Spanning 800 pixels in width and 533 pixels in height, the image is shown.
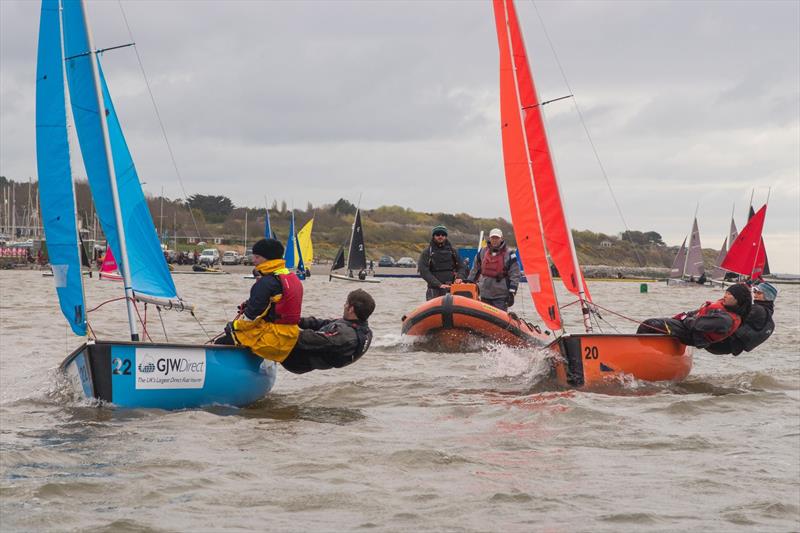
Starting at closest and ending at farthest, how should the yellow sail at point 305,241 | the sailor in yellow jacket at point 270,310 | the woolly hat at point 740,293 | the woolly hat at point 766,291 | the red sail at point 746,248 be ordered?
the sailor in yellow jacket at point 270,310
the woolly hat at point 740,293
the woolly hat at point 766,291
the red sail at point 746,248
the yellow sail at point 305,241

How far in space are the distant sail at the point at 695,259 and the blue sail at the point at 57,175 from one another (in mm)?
46022

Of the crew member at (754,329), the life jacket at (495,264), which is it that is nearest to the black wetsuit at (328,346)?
the crew member at (754,329)

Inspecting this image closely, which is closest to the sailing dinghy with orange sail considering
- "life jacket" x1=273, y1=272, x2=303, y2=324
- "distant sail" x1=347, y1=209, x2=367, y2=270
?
"life jacket" x1=273, y1=272, x2=303, y2=324

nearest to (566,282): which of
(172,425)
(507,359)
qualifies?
(507,359)

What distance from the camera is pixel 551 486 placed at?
5.49 metres

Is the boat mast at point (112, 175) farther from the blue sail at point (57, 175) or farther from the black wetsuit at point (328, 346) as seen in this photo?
the black wetsuit at point (328, 346)

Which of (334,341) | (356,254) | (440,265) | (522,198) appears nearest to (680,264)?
(356,254)

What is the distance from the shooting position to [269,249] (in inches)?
309

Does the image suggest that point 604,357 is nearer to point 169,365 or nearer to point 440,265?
point 169,365

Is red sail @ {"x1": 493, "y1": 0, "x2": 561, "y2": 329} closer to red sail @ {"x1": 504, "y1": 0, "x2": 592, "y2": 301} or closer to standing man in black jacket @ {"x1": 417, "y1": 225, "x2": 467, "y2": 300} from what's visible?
red sail @ {"x1": 504, "y1": 0, "x2": 592, "y2": 301}

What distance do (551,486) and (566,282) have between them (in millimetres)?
5457

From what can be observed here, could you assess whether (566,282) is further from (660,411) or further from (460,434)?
(460,434)

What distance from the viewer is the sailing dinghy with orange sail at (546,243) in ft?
30.5

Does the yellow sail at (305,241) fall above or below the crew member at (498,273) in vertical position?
above
